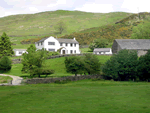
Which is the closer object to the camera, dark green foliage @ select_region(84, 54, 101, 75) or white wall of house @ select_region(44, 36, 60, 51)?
dark green foliage @ select_region(84, 54, 101, 75)

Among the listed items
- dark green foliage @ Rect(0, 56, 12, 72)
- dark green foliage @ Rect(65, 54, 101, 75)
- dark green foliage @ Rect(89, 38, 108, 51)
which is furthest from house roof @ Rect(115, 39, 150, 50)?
dark green foliage @ Rect(0, 56, 12, 72)

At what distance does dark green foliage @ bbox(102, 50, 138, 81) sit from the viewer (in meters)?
32.6

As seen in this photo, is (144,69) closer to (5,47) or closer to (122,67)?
(122,67)

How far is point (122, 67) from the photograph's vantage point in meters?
33.0

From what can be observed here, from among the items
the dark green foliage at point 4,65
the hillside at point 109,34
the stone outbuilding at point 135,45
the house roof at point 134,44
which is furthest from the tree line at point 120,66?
the hillside at point 109,34

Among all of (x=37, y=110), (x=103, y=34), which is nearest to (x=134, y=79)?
(x=37, y=110)

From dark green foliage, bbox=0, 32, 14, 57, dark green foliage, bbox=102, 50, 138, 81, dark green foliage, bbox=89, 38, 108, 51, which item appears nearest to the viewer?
dark green foliage, bbox=102, 50, 138, 81

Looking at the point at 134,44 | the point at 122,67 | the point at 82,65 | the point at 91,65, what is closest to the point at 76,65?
the point at 82,65

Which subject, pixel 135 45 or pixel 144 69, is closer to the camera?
pixel 144 69

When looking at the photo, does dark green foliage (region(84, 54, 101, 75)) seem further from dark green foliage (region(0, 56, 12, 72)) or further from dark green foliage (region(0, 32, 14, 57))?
dark green foliage (region(0, 32, 14, 57))

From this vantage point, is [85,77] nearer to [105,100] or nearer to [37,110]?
[105,100]

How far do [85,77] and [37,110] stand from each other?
22.4m

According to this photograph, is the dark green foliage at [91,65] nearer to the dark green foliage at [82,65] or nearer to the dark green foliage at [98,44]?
the dark green foliage at [82,65]

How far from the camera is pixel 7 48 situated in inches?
2437
